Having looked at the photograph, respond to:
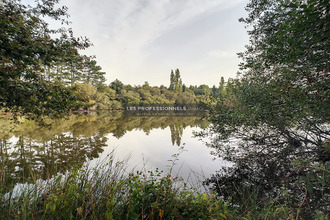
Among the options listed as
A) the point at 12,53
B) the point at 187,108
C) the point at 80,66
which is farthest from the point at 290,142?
the point at 187,108

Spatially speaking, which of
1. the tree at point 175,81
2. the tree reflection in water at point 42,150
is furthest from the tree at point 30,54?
the tree at point 175,81

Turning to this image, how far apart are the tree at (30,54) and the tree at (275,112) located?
15.7 ft

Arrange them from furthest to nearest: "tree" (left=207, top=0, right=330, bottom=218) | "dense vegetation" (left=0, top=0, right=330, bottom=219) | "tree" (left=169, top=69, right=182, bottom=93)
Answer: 1. "tree" (left=169, top=69, right=182, bottom=93)
2. "tree" (left=207, top=0, right=330, bottom=218)
3. "dense vegetation" (left=0, top=0, right=330, bottom=219)

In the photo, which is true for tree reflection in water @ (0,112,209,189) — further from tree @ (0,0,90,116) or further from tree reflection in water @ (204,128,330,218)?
tree reflection in water @ (204,128,330,218)

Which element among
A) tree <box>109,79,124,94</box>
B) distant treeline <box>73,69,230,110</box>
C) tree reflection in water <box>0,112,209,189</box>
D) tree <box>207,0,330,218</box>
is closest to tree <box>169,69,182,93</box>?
distant treeline <box>73,69,230,110</box>

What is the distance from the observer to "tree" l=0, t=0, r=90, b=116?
3.69m

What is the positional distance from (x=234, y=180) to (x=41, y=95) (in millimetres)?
5855

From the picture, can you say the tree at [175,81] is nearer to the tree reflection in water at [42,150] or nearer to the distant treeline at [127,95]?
the distant treeline at [127,95]

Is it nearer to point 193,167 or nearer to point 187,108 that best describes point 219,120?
point 193,167

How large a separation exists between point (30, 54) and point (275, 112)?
233 inches

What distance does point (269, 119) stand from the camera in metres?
4.20

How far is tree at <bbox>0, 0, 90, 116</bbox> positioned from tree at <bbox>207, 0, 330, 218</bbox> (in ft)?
15.7

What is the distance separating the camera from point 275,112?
3.82 meters

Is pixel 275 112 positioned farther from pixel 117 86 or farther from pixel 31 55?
pixel 117 86
